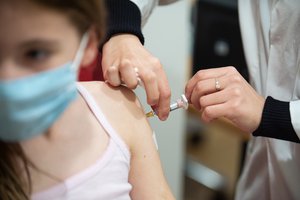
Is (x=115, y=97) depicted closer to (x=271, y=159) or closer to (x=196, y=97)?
(x=196, y=97)

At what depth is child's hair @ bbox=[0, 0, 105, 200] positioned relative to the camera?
787mm

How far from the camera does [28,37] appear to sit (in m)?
0.74

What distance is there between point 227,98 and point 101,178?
0.34 metres

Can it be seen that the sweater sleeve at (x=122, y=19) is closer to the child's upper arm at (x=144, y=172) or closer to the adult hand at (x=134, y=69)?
the adult hand at (x=134, y=69)

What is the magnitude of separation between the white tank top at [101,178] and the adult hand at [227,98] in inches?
8.5

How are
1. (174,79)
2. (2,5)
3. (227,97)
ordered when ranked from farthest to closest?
(174,79) < (227,97) < (2,5)

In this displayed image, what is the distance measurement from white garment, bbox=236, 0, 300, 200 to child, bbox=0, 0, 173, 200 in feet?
1.20

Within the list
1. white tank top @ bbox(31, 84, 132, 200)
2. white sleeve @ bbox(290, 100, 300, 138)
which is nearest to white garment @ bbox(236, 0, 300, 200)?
white sleeve @ bbox(290, 100, 300, 138)

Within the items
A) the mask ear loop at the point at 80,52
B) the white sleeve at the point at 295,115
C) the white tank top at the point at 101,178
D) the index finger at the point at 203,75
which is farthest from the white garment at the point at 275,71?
the mask ear loop at the point at 80,52

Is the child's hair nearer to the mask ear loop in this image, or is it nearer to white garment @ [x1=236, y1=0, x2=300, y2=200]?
the mask ear loop

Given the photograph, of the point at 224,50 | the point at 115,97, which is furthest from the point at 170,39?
the point at 115,97

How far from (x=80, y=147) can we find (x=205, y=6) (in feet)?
4.92

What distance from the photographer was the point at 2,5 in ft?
2.40

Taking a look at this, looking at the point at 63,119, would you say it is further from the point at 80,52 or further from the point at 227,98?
the point at 227,98
